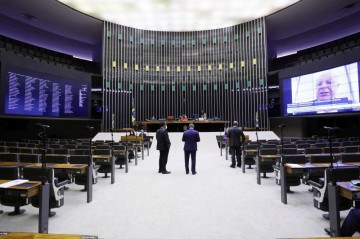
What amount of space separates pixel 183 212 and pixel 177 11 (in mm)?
17084

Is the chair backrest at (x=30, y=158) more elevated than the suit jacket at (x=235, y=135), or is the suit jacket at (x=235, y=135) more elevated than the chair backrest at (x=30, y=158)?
the suit jacket at (x=235, y=135)

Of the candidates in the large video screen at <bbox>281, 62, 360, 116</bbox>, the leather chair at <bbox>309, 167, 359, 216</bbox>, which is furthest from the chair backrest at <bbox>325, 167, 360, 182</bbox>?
the large video screen at <bbox>281, 62, 360, 116</bbox>

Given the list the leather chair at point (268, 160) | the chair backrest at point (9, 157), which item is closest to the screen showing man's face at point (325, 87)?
the leather chair at point (268, 160)

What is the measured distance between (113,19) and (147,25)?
276 cm

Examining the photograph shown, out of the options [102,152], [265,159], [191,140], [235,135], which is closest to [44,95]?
[102,152]

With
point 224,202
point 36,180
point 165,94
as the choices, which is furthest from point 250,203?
point 165,94

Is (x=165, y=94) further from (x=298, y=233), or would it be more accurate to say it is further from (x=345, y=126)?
(x=298, y=233)

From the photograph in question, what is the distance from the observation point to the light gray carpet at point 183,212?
3.28 meters

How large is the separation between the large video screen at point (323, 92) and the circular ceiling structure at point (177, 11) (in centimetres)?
556

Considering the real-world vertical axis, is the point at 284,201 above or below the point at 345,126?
below

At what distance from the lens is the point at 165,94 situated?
22.3 m

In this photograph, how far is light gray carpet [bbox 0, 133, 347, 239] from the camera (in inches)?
129

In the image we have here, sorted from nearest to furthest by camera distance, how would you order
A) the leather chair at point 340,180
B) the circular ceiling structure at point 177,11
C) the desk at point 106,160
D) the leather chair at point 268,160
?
1. the leather chair at point 340,180
2. the leather chair at point 268,160
3. the desk at point 106,160
4. the circular ceiling structure at point 177,11

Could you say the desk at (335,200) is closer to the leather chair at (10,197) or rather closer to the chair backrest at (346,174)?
the chair backrest at (346,174)
